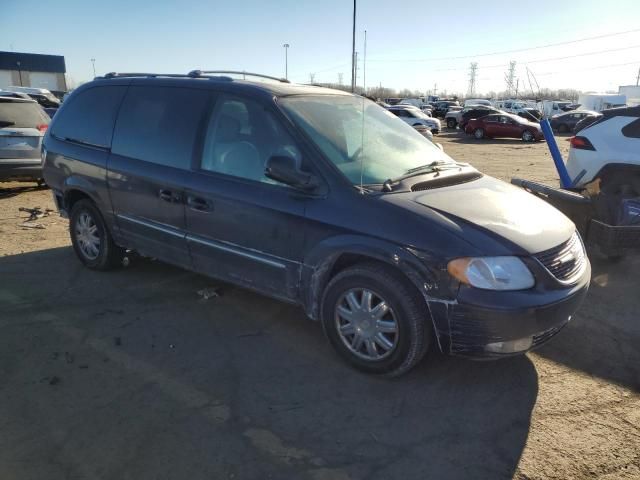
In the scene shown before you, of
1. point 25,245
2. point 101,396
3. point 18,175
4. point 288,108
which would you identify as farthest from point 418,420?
point 18,175

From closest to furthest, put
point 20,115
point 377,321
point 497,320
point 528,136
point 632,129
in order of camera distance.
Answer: point 497,320 → point 377,321 → point 632,129 → point 20,115 → point 528,136

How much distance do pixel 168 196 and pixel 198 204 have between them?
35 cm

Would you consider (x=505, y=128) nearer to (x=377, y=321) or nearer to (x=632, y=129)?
(x=632, y=129)

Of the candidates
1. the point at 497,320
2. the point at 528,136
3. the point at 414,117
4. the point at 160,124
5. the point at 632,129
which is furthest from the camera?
the point at 414,117

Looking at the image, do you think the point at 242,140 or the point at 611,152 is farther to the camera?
the point at 611,152

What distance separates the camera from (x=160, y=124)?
4.29 m

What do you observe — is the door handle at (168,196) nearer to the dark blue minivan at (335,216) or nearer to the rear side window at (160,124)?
the dark blue minivan at (335,216)

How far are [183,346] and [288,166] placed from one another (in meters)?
1.54

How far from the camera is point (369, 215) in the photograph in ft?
10.5

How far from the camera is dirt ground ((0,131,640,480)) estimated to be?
8.49ft

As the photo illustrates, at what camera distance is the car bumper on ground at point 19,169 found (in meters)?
8.40

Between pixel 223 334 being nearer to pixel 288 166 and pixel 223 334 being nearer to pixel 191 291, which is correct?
pixel 191 291

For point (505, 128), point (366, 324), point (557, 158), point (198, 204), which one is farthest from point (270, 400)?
point (505, 128)

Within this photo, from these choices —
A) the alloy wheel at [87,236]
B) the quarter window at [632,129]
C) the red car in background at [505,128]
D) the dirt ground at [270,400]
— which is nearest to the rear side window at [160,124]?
the alloy wheel at [87,236]
